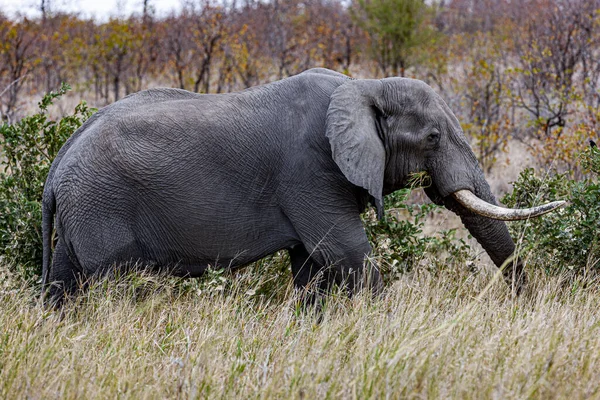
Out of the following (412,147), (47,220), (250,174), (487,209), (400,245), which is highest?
(412,147)

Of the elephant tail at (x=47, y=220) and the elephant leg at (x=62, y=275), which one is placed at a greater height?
the elephant tail at (x=47, y=220)

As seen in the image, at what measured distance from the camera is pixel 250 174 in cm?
475

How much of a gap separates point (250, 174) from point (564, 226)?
2.18m

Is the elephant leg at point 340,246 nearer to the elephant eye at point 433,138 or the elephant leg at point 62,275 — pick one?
the elephant eye at point 433,138

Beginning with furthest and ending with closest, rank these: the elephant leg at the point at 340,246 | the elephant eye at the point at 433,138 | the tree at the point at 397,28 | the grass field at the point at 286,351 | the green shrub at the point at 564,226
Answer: the tree at the point at 397,28
the green shrub at the point at 564,226
the elephant eye at the point at 433,138
the elephant leg at the point at 340,246
the grass field at the point at 286,351

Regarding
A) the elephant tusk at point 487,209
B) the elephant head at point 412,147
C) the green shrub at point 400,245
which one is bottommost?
the green shrub at point 400,245

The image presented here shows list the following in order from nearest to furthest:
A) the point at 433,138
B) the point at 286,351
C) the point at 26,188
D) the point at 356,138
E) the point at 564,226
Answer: the point at 286,351
the point at 356,138
the point at 433,138
the point at 564,226
the point at 26,188

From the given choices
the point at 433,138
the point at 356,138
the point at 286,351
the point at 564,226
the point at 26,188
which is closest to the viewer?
the point at 286,351

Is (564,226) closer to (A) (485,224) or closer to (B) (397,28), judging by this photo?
(A) (485,224)

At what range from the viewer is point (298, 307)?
4.54m

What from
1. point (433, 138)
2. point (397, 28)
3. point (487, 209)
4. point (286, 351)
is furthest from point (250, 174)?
point (397, 28)

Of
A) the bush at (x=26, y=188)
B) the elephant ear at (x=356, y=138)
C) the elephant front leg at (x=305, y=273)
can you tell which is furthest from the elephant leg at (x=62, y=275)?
the elephant ear at (x=356, y=138)

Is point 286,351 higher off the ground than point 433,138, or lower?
lower

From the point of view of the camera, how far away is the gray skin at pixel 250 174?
458 centimetres
